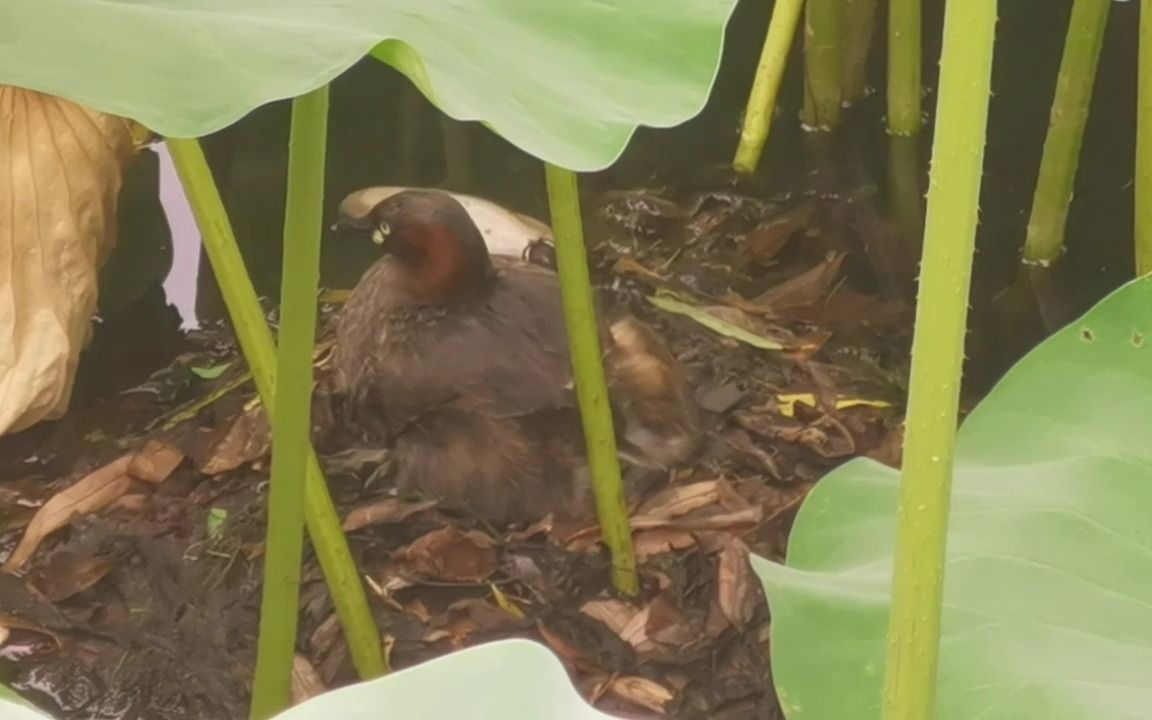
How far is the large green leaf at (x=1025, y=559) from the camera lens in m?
0.58

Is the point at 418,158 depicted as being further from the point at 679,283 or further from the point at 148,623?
the point at 148,623

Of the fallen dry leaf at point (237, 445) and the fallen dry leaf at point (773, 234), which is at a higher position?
the fallen dry leaf at point (773, 234)

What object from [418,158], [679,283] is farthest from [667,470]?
[418,158]

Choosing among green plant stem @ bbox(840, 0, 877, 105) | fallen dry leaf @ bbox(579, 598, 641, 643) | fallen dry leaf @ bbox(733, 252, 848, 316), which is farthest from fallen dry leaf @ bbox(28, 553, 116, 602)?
green plant stem @ bbox(840, 0, 877, 105)

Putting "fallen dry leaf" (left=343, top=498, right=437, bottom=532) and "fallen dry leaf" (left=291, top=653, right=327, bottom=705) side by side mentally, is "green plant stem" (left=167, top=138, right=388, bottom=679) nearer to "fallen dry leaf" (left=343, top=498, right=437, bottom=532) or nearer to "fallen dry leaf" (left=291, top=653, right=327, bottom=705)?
"fallen dry leaf" (left=291, top=653, right=327, bottom=705)

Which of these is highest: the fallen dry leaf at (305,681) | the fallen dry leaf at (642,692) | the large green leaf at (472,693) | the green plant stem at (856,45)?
the green plant stem at (856,45)

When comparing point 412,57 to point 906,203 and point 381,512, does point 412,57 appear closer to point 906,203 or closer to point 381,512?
point 381,512

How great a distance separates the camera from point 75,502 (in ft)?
Answer: 4.53

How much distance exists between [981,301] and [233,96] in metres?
1.36

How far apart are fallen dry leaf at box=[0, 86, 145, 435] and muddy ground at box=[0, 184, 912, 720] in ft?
0.35

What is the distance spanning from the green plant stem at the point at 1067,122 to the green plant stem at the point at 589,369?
634mm

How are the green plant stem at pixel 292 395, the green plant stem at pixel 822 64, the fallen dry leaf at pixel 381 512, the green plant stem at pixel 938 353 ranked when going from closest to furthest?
the green plant stem at pixel 938 353
the green plant stem at pixel 292 395
the fallen dry leaf at pixel 381 512
the green plant stem at pixel 822 64


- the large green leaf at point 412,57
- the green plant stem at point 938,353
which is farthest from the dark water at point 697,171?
the green plant stem at point 938,353

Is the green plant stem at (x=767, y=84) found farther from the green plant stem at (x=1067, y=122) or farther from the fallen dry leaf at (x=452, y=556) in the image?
the fallen dry leaf at (x=452, y=556)
